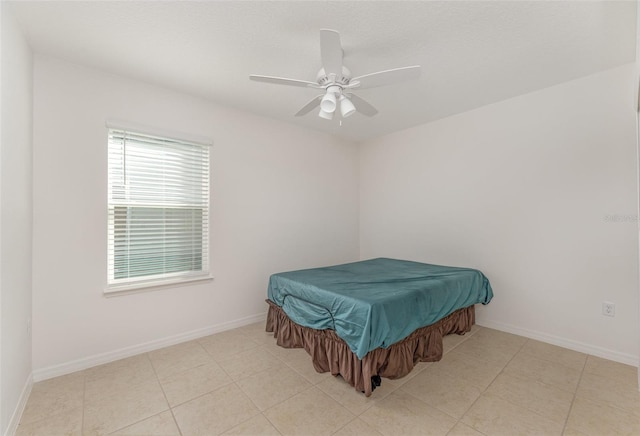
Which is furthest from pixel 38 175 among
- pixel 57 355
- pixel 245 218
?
pixel 245 218

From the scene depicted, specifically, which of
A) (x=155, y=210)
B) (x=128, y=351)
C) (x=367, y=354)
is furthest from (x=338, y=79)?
(x=128, y=351)

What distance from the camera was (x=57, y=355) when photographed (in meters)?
2.27

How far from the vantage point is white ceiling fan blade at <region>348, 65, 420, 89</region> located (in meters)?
1.87

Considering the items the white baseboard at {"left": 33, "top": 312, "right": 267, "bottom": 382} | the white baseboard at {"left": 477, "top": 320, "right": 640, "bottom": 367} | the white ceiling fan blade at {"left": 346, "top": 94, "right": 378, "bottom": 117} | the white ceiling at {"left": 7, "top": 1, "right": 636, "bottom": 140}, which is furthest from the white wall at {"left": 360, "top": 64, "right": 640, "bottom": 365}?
the white baseboard at {"left": 33, "top": 312, "right": 267, "bottom": 382}

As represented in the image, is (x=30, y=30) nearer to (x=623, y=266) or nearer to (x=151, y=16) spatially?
(x=151, y=16)

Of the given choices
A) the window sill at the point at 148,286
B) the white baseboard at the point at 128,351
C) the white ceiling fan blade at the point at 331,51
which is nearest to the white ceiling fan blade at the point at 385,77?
the white ceiling fan blade at the point at 331,51

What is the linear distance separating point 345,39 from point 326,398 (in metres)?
2.53

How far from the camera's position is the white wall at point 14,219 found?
1.58 metres

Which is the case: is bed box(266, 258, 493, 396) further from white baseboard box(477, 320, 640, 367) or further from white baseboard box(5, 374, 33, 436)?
white baseboard box(5, 374, 33, 436)

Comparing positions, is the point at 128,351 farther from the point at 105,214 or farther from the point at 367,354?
the point at 367,354

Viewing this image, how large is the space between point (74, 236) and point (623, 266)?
464 cm

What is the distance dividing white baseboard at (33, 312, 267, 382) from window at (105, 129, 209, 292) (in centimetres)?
56

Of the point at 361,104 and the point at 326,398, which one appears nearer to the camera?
the point at 326,398

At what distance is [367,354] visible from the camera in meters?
1.93
